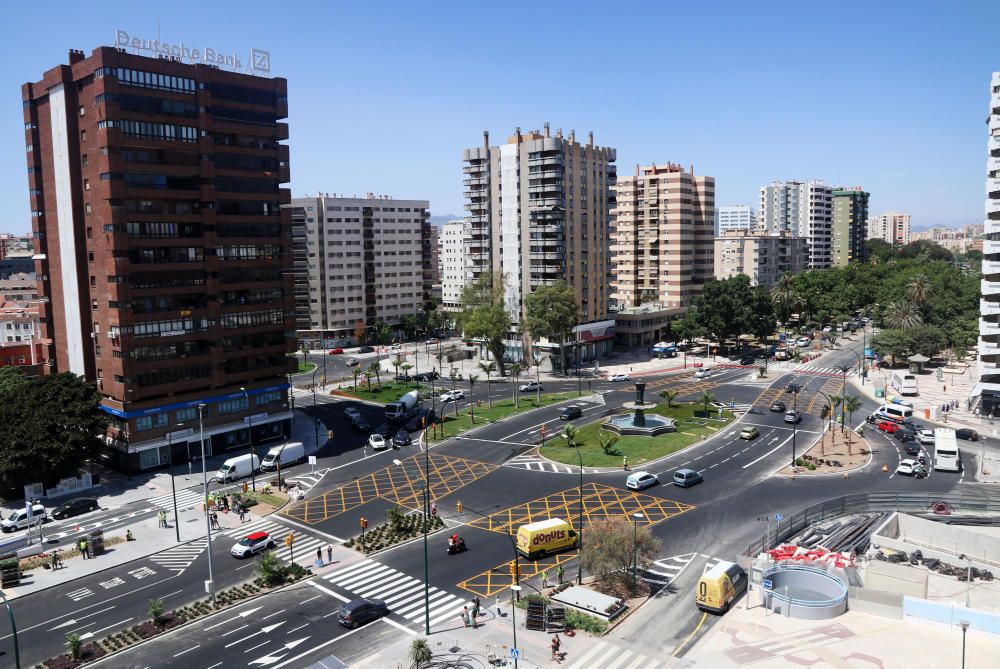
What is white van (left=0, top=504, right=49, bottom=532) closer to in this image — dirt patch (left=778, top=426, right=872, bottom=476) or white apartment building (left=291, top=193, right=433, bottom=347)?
dirt patch (left=778, top=426, right=872, bottom=476)

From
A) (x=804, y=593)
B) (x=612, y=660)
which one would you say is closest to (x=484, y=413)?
(x=804, y=593)

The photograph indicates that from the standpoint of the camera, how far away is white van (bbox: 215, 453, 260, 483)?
74625mm

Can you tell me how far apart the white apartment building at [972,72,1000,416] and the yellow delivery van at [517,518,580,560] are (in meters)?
67.6

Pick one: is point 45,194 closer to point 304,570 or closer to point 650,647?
point 304,570

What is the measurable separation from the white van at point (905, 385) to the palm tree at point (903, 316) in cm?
2308

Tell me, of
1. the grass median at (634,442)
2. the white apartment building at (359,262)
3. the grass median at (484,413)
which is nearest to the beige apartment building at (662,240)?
the white apartment building at (359,262)

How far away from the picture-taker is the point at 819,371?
12431 cm

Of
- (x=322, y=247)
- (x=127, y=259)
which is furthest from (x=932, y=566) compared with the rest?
(x=322, y=247)

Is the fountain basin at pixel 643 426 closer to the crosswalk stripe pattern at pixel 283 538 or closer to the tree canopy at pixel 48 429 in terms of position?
the crosswalk stripe pattern at pixel 283 538

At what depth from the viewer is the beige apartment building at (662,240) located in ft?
530

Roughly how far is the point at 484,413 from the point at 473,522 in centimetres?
3836

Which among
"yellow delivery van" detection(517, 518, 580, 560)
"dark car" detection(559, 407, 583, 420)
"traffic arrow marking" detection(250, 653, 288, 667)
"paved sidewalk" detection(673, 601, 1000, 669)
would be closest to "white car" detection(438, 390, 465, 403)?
"dark car" detection(559, 407, 583, 420)

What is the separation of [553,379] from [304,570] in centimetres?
7480

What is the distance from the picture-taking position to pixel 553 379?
124 meters
